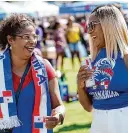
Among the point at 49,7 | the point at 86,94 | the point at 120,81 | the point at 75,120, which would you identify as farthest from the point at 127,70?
the point at 49,7

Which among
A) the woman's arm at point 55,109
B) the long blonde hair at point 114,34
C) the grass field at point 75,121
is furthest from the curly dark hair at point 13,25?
the grass field at point 75,121

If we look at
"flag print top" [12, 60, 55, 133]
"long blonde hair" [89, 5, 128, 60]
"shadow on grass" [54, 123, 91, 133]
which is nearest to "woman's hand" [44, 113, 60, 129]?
"flag print top" [12, 60, 55, 133]

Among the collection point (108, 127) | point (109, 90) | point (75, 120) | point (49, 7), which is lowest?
point (75, 120)

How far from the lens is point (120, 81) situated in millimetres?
4184

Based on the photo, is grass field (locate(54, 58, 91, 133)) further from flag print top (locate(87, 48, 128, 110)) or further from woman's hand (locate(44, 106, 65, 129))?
woman's hand (locate(44, 106, 65, 129))

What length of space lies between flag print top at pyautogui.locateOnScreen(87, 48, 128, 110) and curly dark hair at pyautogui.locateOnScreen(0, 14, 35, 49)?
2.09 feet

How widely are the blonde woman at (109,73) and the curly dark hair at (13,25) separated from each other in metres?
0.55

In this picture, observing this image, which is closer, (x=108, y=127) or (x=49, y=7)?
(x=108, y=127)

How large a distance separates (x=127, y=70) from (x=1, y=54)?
39.7 inches

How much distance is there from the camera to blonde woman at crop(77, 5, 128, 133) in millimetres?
4203

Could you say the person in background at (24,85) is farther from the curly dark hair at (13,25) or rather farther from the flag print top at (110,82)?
the flag print top at (110,82)

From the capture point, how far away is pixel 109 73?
423cm

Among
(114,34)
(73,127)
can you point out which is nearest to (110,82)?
(114,34)

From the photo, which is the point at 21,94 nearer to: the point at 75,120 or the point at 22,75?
the point at 22,75
